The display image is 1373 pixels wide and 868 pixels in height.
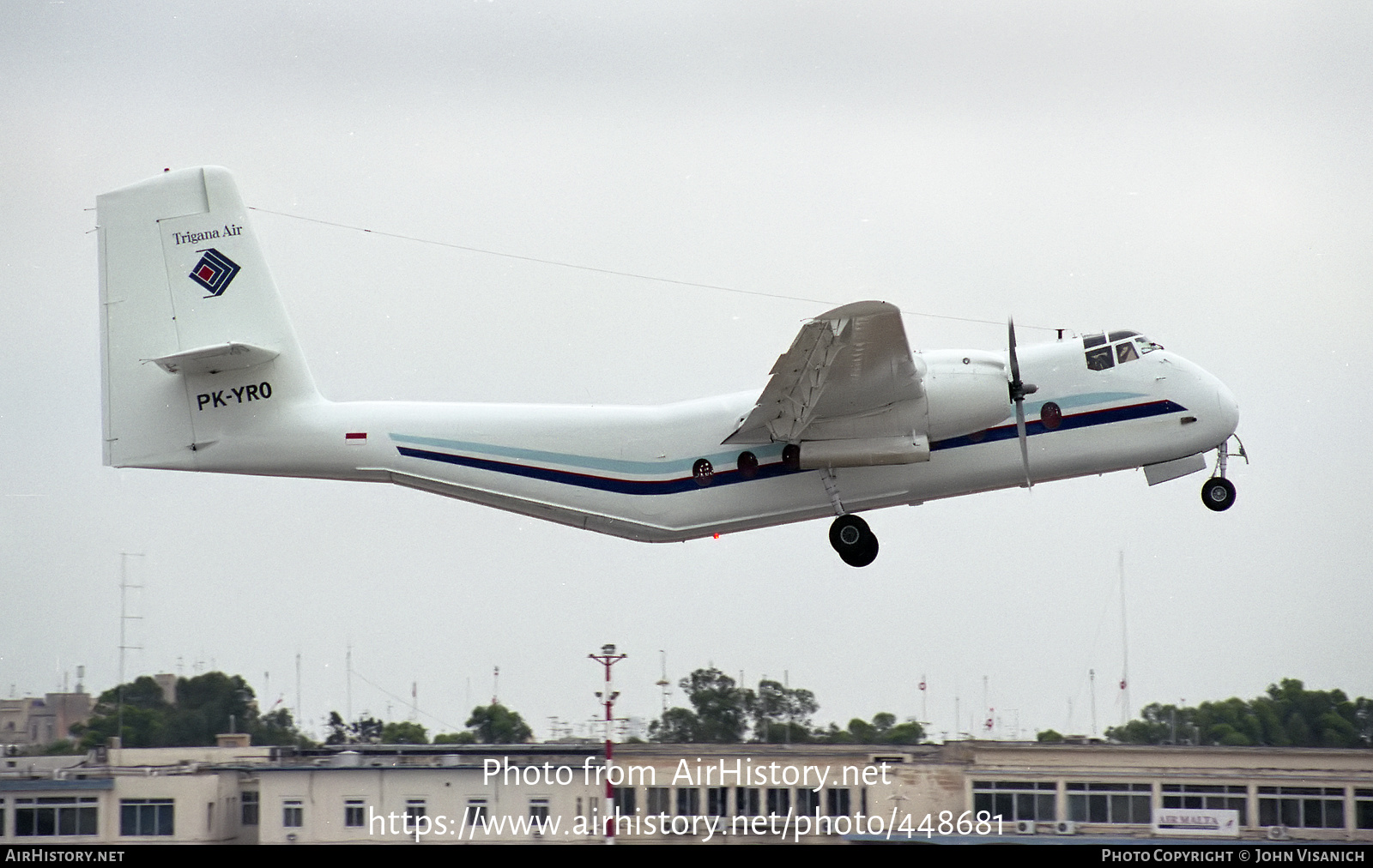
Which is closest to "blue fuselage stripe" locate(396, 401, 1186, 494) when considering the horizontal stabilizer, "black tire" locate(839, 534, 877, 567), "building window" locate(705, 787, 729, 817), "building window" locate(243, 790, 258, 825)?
"black tire" locate(839, 534, 877, 567)

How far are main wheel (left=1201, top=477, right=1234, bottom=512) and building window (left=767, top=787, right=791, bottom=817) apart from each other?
8.31 m

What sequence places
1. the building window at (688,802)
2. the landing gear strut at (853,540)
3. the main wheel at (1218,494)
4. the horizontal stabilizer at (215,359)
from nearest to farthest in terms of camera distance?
1. the horizontal stabilizer at (215,359)
2. the landing gear strut at (853,540)
3. the main wheel at (1218,494)
4. the building window at (688,802)

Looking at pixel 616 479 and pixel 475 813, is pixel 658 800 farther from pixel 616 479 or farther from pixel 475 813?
pixel 616 479

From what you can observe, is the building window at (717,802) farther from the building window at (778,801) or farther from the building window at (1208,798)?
the building window at (1208,798)

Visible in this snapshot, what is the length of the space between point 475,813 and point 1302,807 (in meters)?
13.7

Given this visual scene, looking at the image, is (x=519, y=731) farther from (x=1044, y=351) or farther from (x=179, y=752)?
(x=1044, y=351)

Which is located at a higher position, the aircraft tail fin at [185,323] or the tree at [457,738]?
the aircraft tail fin at [185,323]

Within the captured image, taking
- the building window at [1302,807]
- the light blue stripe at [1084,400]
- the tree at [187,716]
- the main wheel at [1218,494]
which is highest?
the light blue stripe at [1084,400]

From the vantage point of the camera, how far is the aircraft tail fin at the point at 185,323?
1870 cm

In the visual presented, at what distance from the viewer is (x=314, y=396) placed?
1888 centimetres

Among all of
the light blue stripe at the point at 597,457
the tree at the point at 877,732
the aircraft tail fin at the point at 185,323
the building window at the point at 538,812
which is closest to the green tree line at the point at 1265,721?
the tree at the point at 877,732

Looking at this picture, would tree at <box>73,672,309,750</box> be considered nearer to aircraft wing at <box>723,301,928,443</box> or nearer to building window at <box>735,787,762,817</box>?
building window at <box>735,787,762,817</box>

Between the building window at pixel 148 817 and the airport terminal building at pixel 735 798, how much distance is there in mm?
27
